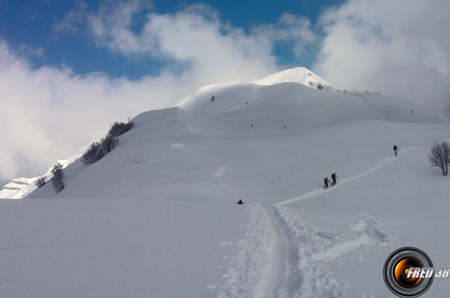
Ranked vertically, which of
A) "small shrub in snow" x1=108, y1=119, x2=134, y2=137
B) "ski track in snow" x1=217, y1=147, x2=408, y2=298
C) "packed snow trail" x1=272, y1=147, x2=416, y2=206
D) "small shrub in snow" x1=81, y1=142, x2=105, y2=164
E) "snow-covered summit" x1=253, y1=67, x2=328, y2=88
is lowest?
"packed snow trail" x1=272, y1=147, x2=416, y2=206

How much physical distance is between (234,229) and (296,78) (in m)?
151

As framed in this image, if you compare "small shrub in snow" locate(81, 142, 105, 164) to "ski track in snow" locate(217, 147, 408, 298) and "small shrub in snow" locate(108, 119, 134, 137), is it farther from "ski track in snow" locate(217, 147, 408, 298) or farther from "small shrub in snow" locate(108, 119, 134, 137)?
"ski track in snow" locate(217, 147, 408, 298)

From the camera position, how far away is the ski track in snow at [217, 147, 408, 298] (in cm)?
513

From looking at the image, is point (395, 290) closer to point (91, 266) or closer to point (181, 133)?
point (91, 266)

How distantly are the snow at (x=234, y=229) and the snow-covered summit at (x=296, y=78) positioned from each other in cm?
12356

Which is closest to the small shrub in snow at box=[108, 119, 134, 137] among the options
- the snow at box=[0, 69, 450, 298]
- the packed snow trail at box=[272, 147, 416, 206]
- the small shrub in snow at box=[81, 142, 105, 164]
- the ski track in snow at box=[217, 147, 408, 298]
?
the small shrub in snow at box=[81, 142, 105, 164]

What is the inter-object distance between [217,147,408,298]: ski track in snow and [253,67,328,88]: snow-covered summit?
138826mm

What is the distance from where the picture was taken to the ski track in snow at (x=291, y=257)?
202 inches

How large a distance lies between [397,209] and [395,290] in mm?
10729

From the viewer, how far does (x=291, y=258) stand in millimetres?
6816

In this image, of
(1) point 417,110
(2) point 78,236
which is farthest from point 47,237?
(1) point 417,110

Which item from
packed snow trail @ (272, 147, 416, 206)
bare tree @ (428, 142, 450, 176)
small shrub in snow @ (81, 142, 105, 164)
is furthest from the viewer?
small shrub in snow @ (81, 142, 105, 164)

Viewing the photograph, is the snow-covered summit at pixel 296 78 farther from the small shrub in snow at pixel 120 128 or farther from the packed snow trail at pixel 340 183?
the packed snow trail at pixel 340 183

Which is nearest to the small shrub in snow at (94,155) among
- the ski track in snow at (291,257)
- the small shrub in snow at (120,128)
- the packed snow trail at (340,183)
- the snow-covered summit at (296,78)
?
the small shrub in snow at (120,128)
